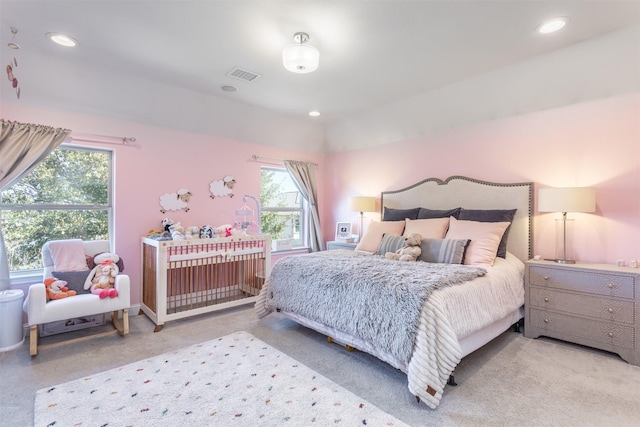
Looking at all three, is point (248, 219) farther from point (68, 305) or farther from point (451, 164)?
point (451, 164)

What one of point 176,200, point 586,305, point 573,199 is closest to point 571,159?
point 573,199

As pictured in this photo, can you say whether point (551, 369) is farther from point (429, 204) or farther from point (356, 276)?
point (429, 204)

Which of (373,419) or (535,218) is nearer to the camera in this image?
(373,419)

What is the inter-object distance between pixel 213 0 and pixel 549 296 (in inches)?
134

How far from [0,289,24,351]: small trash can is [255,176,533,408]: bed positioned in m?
1.93

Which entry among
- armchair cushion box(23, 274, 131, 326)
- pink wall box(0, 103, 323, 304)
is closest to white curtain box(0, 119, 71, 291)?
pink wall box(0, 103, 323, 304)

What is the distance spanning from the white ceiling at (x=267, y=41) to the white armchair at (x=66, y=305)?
4.94ft

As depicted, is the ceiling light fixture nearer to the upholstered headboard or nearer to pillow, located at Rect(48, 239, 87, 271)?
the upholstered headboard

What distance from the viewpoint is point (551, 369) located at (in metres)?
2.18

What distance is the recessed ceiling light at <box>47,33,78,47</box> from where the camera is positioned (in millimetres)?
2416

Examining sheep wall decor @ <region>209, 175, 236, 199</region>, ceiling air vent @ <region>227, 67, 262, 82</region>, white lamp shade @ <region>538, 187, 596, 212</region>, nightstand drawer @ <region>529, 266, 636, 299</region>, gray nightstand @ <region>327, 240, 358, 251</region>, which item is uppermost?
ceiling air vent @ <region>227, 67, 262, 82</region>

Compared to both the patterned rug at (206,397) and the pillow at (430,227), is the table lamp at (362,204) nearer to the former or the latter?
the pillow at (430,227)

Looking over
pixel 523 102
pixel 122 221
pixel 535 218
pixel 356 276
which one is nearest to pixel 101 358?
pixel 122 221

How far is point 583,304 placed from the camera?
96.7 inches
